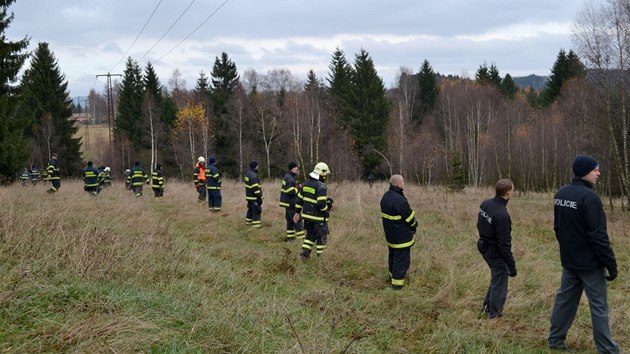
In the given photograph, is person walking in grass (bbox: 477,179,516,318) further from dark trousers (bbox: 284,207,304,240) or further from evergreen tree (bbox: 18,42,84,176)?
evergreen tree (bbox: 18,42,84,176)

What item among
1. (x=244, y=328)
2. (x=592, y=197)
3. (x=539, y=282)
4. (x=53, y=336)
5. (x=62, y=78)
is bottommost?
(x=539, y=282)

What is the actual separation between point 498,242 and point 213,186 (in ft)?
34.4

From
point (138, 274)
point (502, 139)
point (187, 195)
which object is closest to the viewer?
point (138, 274)

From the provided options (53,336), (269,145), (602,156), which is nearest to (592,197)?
(53,336)

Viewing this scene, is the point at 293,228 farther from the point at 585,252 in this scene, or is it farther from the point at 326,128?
the point at 326,128

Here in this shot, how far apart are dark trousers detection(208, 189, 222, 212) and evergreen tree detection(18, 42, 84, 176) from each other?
3192cm

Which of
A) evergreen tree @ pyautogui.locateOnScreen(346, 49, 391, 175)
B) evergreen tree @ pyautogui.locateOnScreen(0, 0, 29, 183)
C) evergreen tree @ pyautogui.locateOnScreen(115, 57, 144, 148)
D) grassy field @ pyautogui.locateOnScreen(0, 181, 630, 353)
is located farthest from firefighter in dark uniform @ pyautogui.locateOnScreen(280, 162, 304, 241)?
evergreen tree @ pyautogui.locateOnScreen(115, 57, 144, 148)

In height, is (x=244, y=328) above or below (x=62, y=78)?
below

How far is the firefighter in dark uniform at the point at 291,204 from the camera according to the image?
441 inches

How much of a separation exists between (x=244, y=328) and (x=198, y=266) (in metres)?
2.54

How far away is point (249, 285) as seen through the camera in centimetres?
657

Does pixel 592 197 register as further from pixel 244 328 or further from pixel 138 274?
pixel 138 274

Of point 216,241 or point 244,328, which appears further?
point 216,241

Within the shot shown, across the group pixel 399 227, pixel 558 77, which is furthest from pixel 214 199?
pixel 558 77
